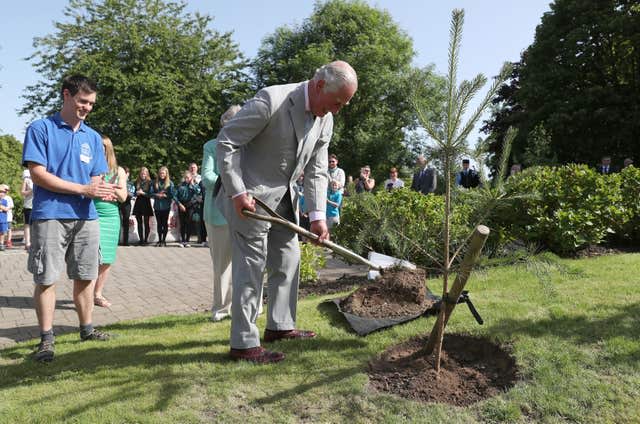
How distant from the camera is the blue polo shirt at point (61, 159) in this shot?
355 cm

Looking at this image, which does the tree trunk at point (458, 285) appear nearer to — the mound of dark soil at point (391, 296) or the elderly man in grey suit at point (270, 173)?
the elderly man in grey suit at point (270, 173)

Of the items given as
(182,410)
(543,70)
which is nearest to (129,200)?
(182,410)

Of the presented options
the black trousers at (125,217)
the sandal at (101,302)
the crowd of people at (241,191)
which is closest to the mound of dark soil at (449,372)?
the crowd of people at (241,191)

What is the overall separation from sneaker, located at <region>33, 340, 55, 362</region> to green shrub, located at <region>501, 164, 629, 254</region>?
5587mm

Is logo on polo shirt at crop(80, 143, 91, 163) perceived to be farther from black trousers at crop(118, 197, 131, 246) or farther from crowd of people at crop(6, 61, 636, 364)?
black trousers at crop(118, 197, 131, 246)

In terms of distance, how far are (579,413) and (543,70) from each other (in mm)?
26805

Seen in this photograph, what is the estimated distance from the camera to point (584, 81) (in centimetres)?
2534

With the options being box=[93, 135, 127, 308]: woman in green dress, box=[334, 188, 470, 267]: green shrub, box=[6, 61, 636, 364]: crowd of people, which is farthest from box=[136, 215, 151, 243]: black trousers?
box=[6, 61, 636, 364]: crowd of people

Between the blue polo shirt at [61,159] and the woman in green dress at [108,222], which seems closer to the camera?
the blue polo shirt at [61,159]

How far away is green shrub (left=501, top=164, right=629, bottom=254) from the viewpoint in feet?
21.2

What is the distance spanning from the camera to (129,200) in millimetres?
11867

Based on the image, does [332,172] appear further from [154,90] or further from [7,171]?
[7,171]

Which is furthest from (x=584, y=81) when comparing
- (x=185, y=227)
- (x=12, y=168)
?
(x=12, y=168)

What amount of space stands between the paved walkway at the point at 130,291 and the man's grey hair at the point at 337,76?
3.28m
